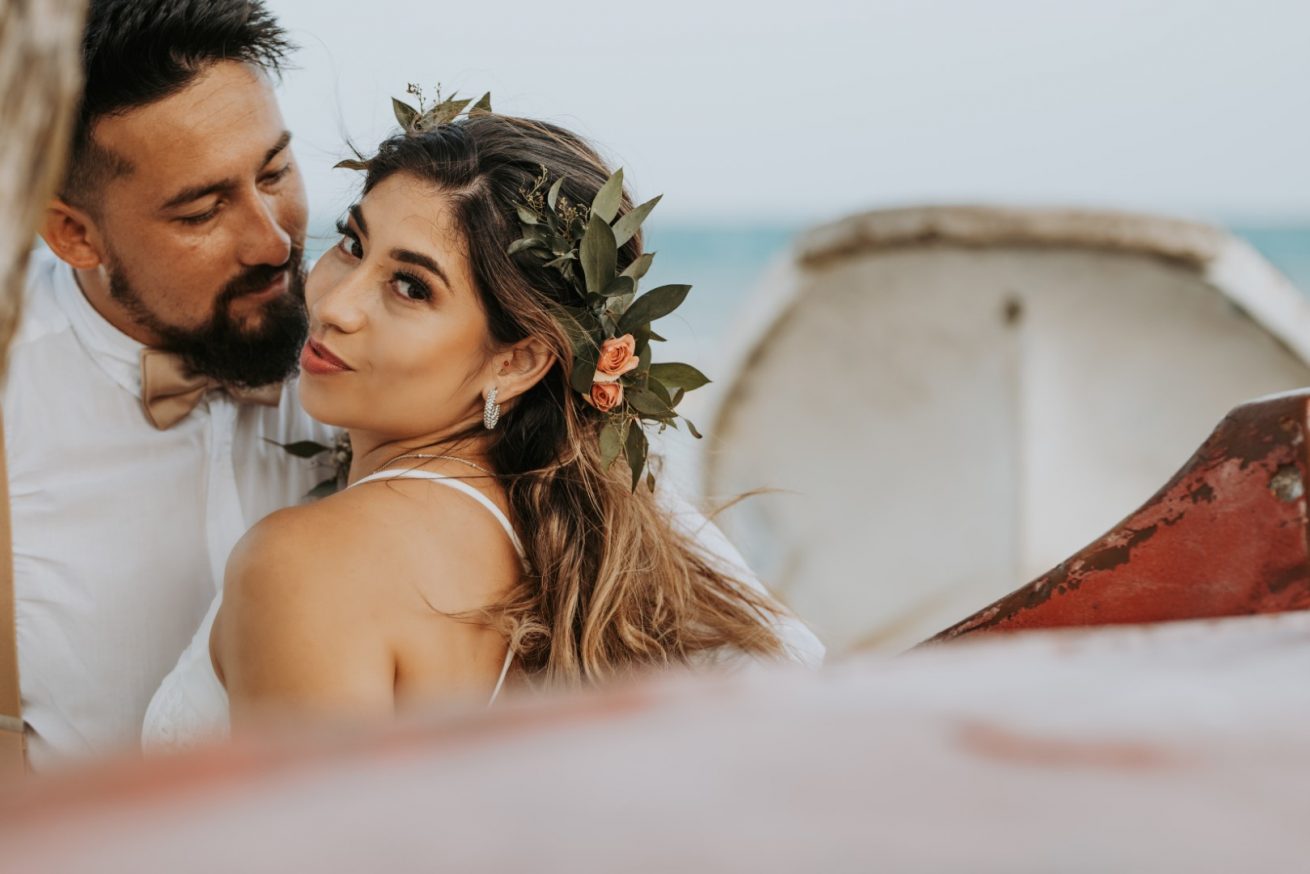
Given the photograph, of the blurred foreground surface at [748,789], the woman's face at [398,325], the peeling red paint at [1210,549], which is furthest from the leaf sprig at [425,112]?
the blurred foreground surface at [748,789]

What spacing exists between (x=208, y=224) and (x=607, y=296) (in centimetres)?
92

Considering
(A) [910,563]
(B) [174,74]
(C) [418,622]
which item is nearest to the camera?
(C) [418,622]

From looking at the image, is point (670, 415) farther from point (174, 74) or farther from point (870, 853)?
point (870, 853)

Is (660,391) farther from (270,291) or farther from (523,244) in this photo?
(270,291)

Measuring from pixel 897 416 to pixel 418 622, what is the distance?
6509 millimetres

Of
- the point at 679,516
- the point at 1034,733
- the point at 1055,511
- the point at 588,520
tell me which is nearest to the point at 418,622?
the point at 588,520

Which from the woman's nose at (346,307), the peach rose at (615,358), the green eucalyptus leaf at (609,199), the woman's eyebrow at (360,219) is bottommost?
the peach rose at (615,358)

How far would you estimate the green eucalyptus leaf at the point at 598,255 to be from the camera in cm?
208

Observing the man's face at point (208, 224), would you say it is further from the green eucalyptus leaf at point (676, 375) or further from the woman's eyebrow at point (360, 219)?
the green eucalyptus leaf at point (676, 375)

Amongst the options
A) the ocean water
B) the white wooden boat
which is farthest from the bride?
the ocean water

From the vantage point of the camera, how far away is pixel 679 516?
2.55 metres

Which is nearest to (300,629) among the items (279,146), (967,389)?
(279,146)

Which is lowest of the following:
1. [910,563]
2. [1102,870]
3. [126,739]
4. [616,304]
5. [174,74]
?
[910,563]

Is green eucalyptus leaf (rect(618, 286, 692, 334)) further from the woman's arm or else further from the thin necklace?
the woman's arm
